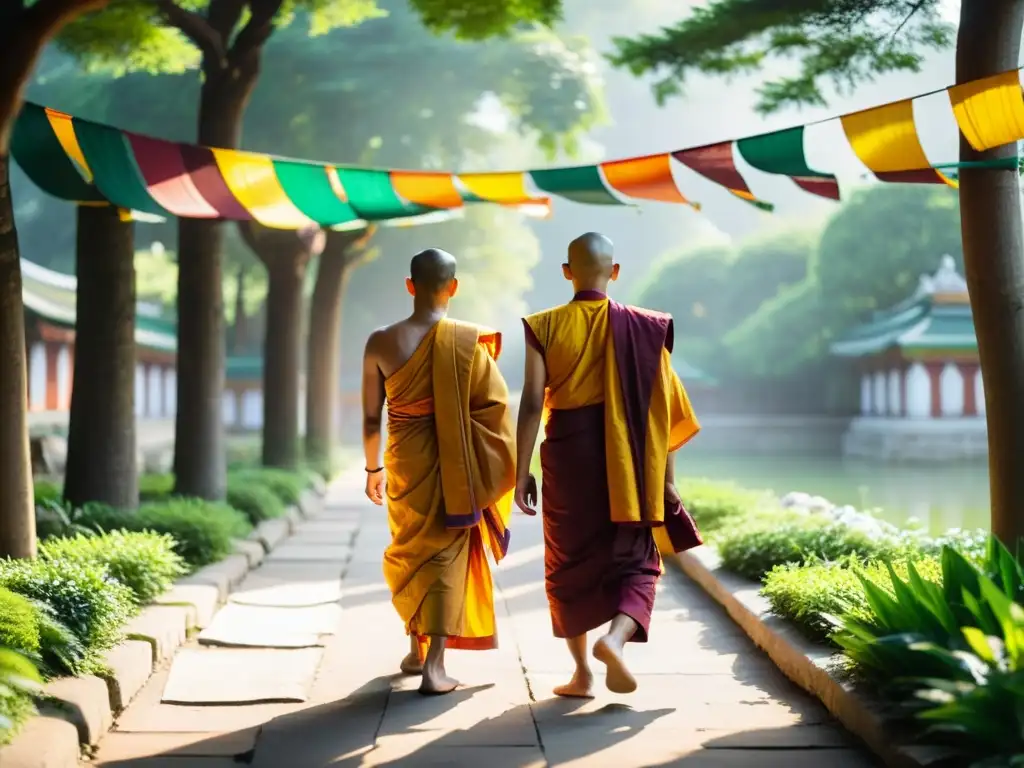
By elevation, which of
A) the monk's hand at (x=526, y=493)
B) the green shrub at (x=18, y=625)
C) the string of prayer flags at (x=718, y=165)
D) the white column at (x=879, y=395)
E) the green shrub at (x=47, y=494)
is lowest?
the white column at (x=879, y=395)

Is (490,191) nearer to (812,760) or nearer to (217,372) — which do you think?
(217,372)

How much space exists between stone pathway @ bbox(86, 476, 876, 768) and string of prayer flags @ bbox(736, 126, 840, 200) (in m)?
2.29

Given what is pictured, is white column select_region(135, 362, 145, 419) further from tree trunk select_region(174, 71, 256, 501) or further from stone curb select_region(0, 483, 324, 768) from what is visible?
stone curb select_region(0, 483, 324, 768)

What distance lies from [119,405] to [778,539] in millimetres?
4216

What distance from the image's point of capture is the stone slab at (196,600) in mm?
5379

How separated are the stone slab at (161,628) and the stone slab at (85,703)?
717 mm

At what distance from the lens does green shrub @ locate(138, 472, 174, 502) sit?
906 cm

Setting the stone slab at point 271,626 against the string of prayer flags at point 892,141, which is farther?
the string of prayer flags at point 892,141

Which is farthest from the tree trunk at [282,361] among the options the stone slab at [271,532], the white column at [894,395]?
the white column at [894,395]

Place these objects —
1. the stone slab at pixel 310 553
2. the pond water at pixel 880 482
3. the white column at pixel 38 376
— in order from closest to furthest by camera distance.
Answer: the stone slab at pixel 310 553 → the pond water at pixel 880 482 → the white column at pixel 38 376

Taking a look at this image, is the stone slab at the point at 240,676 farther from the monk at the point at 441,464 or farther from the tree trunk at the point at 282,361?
the tree trunk at the point at 282,361

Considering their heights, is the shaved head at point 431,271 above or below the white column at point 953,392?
above

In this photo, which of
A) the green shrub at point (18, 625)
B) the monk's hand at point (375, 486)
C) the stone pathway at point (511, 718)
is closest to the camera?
the stone pathway at point (511, 718)

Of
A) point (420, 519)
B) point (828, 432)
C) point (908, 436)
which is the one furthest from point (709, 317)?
point (420, 519)
